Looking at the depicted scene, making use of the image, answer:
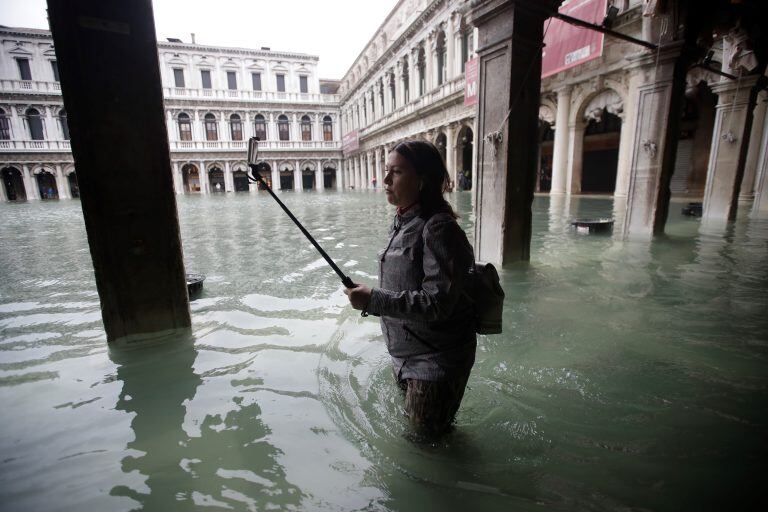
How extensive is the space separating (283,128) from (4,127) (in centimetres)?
2527

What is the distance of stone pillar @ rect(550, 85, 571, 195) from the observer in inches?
629

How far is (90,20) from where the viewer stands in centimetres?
253

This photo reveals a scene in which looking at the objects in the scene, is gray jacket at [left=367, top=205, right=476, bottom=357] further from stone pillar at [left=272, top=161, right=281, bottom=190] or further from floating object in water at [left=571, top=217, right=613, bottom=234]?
stone pillar at [left=272, top=161, right=281, bottom=190]

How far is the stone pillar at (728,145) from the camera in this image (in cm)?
798

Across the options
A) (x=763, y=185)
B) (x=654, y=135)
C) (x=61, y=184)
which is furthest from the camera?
(x=61, y=184)

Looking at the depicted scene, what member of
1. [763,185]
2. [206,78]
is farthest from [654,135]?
[206,78]

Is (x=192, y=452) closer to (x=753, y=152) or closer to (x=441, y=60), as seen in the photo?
(x=753, y=152)

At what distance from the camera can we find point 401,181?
1562 millimetres

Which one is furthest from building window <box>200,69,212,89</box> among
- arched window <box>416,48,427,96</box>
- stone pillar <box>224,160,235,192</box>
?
arched window <box>416,48,427,96</box>

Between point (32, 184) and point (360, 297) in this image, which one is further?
point (32, 184)

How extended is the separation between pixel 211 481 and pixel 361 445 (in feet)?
2.32

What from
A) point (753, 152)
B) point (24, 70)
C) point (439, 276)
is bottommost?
point (439, 276)

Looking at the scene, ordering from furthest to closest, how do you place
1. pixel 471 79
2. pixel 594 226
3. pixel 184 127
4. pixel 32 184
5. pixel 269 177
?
pixel 269 177 < pixel 184 127 < pixel 32 184 < pixel 471 79 < pixel 594 226

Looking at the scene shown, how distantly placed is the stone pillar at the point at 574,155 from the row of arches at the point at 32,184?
42513 millimetres
